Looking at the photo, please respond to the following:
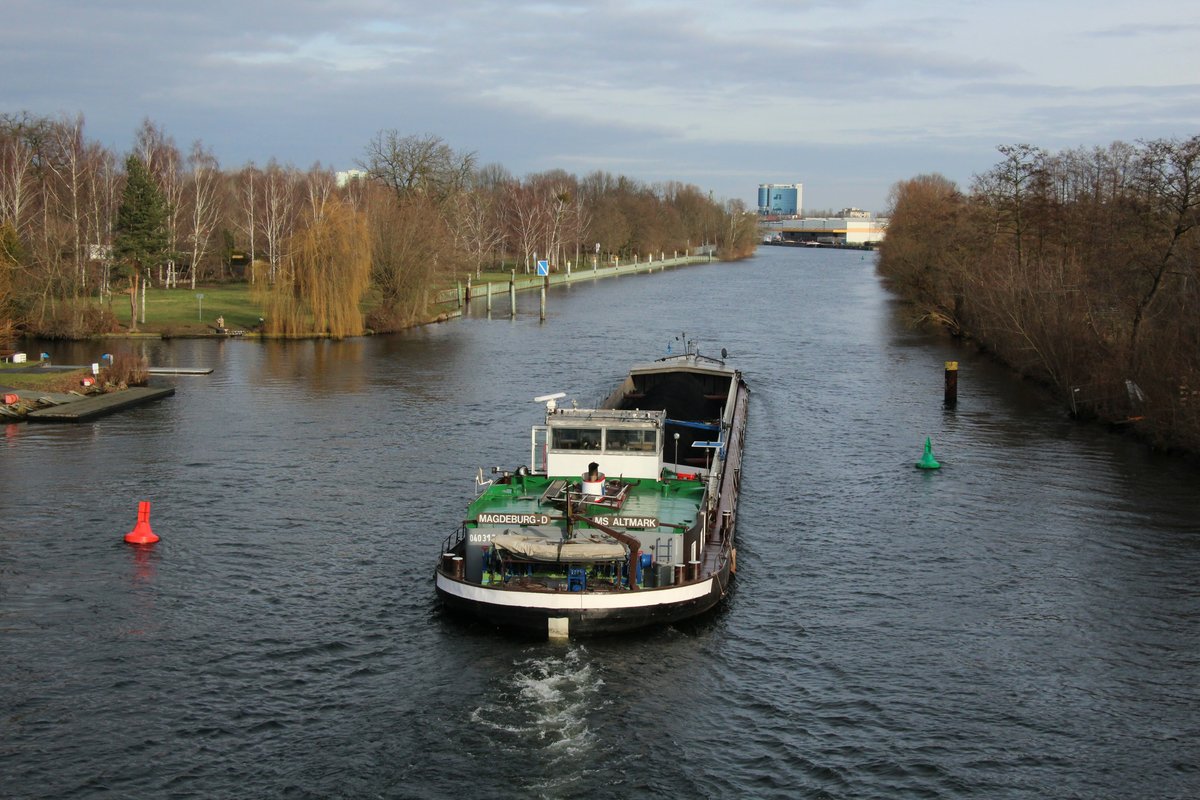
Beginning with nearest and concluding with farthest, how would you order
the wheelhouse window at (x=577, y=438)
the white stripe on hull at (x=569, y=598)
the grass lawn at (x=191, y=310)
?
the white stripe on hull at (x=569, y=598), the wheelhouse window at (x=577, y=438), the grass lawn at (x=191, y=310)

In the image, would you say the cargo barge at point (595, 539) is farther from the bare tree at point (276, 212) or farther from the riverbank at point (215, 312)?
the bare tree at point (276, 212)

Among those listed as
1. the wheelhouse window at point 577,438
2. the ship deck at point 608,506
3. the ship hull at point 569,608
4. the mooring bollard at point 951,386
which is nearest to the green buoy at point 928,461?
the mooring bollard at point 951,386

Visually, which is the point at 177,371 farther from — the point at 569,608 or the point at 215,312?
the point at 569,608

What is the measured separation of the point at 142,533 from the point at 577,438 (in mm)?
12529

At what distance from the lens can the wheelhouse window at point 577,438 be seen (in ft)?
108

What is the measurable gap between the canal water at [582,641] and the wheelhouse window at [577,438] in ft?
15.9

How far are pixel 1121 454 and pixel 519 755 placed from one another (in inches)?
1332

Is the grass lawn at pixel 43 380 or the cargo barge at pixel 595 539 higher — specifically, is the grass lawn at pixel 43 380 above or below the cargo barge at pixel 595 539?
above

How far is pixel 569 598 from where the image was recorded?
1017 inches

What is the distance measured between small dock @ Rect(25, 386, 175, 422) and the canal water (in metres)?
1.83

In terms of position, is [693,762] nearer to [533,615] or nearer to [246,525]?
[533,615]

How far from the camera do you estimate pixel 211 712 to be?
2280 cm

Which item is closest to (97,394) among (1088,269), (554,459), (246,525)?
(246,525)

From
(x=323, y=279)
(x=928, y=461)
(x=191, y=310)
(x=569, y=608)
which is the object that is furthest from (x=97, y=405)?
(x=191, y=310)
